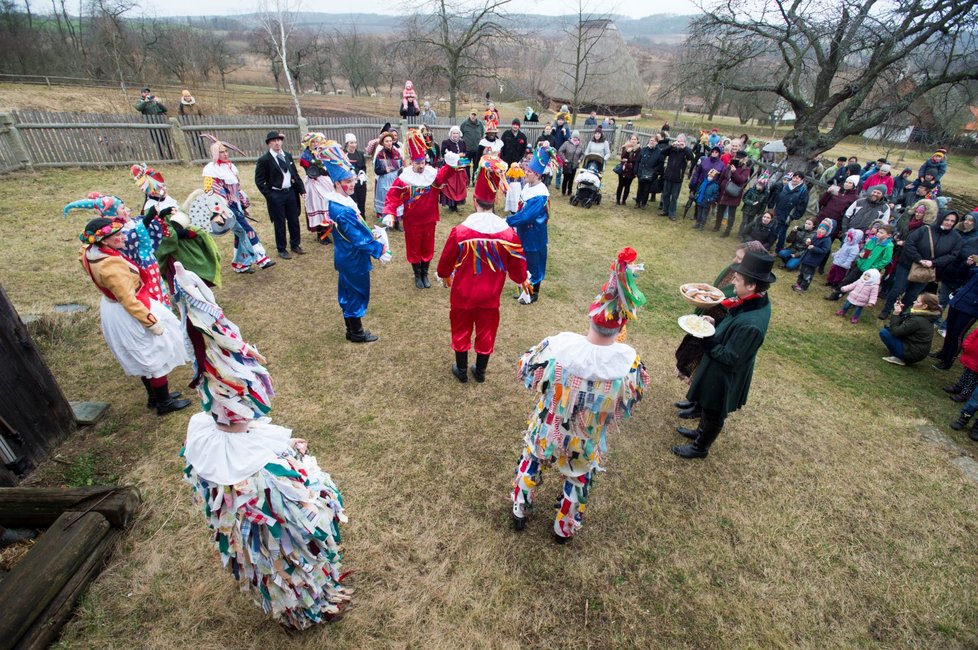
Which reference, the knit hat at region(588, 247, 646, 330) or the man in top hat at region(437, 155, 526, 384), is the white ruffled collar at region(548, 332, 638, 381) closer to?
the knit hat at region(588, 247, 646, 330)

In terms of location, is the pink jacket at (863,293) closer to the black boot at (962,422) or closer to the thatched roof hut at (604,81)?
the black boot at (962,422)

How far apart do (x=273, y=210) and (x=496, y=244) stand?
500 centimetres

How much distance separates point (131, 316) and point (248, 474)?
2778 millimetres

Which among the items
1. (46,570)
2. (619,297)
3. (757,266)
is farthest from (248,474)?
(757,266)

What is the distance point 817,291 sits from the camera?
8.65 meters

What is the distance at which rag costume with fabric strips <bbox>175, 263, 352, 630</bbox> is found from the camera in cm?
196

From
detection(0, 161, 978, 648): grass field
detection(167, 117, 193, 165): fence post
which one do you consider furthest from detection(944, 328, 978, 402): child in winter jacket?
detection(167, 117, 193, 165): fence post

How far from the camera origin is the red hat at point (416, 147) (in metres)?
6.67

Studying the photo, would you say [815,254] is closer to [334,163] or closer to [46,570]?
[334,163]

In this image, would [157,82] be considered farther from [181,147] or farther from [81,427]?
[81,427]

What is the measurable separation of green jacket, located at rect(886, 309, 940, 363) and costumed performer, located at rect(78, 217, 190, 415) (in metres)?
8.66

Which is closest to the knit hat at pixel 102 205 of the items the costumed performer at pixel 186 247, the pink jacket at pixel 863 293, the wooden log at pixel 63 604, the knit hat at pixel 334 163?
the costumed performer at pixel 186 247

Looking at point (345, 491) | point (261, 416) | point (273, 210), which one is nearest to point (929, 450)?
point (345, 491)

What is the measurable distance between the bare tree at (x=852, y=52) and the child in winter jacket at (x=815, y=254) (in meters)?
7.28
